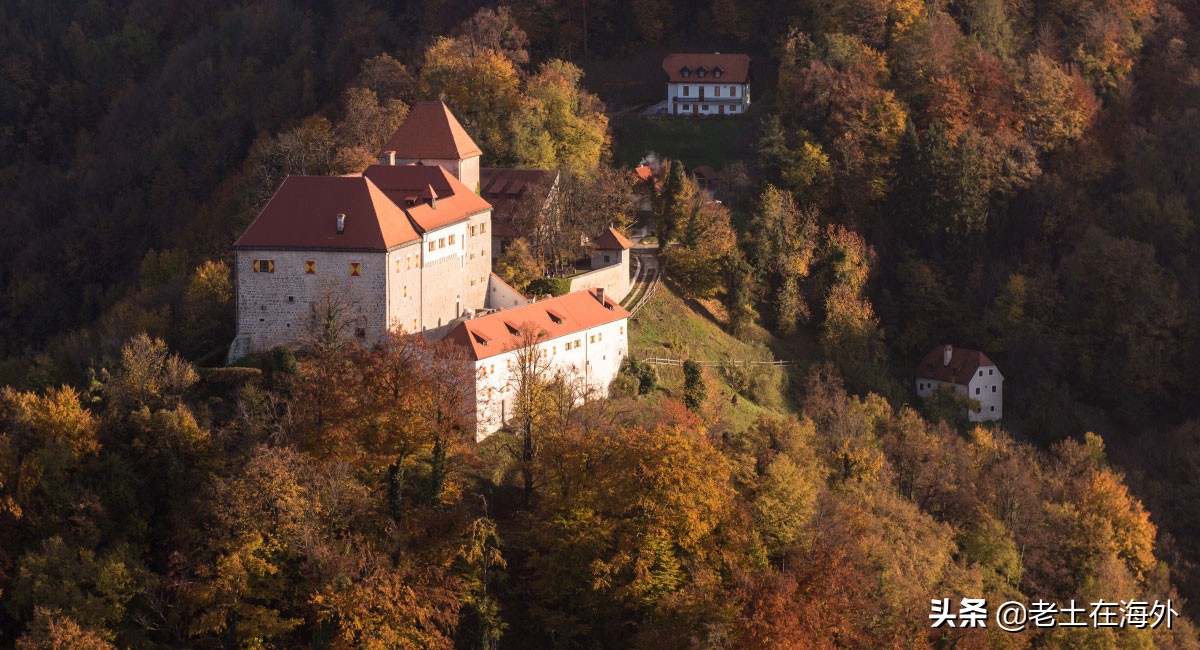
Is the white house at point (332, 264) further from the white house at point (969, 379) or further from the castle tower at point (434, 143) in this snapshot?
the white house at point (969, 379)

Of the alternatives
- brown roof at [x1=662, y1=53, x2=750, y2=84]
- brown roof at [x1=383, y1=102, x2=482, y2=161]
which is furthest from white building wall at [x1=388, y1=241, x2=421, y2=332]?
brown roof at [x1=662, y1=53, x2=750, y2=84]

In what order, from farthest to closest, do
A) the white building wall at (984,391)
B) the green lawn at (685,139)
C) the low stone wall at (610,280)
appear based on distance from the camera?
the green lawn at (685,139)
the white building wall at (984,391)
the low stone wall at (610,280)

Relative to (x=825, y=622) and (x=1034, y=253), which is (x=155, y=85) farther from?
(x=825, y=622)

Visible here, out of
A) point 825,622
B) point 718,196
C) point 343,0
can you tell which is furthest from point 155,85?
point 825,622

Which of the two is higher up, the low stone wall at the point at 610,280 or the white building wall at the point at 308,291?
the white building wall at the point at 308,291

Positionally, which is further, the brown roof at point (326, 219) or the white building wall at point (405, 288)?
the white building wall at point (405, 288)

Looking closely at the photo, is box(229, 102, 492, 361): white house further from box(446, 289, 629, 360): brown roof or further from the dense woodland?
box(446, 289, 629, 360): brown roof

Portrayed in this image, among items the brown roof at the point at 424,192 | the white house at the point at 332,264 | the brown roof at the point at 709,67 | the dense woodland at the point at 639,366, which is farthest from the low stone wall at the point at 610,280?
the brown roof at the point at 709,67

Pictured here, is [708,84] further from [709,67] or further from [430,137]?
[430,137]
